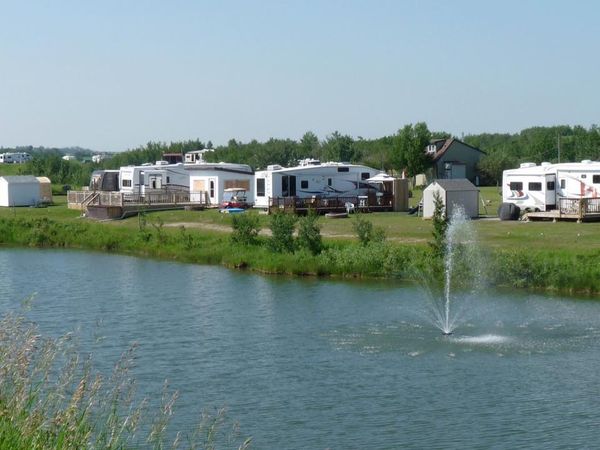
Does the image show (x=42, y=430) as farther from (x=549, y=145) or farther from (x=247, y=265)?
(x=549, y=145)

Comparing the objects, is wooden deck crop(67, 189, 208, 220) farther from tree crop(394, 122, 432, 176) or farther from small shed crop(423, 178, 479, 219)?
tree crop(394, 122, 432, 176)

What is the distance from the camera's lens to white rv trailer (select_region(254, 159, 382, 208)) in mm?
53750

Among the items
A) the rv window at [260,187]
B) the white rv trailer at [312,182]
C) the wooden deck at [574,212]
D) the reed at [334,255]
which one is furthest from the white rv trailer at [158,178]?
the wooden deck at [574,212]

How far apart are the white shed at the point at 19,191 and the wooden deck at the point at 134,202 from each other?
8.70 meters

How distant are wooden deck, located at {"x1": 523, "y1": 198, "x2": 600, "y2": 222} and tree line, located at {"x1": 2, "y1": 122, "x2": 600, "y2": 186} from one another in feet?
99.7

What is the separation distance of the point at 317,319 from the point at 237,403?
957 centimetres

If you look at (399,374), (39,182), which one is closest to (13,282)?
(399,374)

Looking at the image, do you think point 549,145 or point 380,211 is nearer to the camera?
point 380,211

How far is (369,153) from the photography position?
99.5m

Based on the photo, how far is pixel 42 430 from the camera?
1088cm

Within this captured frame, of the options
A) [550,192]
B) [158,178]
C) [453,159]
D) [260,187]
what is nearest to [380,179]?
[260,187]

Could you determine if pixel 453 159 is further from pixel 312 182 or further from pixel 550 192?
pixel 550 192

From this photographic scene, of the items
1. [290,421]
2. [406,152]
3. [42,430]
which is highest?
[406,152]

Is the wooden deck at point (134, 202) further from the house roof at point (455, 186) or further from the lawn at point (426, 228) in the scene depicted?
the house roof at point (455, 186)
